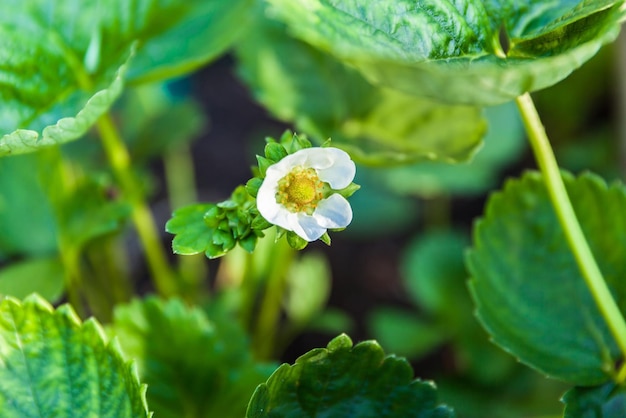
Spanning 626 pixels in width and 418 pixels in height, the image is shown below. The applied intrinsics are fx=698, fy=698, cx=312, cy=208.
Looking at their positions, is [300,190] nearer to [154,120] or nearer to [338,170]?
[338,170]

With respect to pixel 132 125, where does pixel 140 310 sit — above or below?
above

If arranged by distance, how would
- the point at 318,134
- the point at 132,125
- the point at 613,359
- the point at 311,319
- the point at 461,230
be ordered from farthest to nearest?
the point at 461,230 → the point at 132,125 → the point at 311,319 → the point at 318,134 → the point at 613,359

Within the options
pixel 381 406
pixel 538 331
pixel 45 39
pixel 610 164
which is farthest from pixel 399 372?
pixel 610 164

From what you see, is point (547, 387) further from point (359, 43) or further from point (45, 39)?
point (45, 39)

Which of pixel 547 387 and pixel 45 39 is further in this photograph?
pixel 547 387

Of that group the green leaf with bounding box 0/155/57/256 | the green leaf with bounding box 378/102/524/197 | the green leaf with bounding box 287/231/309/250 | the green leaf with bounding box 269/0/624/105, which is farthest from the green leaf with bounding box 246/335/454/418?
the green leaf with bounding box 378/102/524/197
